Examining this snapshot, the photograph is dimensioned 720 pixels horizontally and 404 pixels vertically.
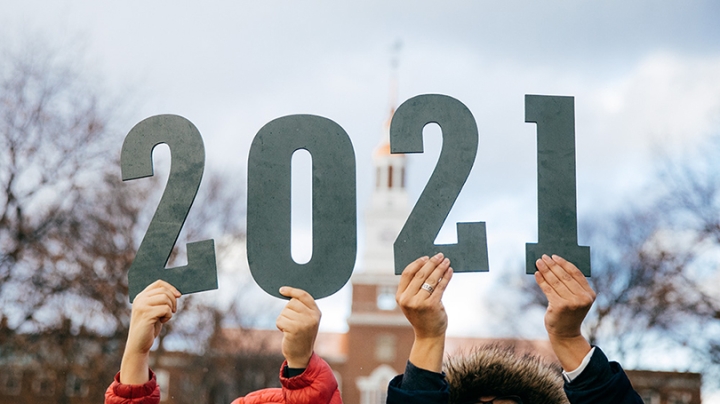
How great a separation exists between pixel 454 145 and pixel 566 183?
460mm

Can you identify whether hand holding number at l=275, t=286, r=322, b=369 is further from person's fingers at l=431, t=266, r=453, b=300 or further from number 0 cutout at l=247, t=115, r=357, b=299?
person's fingers at l=431, t=266, r=453, b=300

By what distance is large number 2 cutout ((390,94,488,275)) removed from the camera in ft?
11.0

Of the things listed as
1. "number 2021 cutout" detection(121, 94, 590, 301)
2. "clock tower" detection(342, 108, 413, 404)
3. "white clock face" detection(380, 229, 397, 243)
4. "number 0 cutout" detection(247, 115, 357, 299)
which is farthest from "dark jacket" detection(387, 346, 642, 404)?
"white clock face" detection(380, 229, 397, 243)

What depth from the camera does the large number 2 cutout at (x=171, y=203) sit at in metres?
3.46

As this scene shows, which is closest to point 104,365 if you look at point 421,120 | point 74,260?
point 74,260

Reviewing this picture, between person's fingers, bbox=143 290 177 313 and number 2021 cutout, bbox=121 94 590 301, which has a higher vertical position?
number 2021 cutout, bbox=121 94 590 301

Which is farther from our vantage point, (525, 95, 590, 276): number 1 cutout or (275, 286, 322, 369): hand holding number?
(525, 95, 590, 276): number 1 cutout

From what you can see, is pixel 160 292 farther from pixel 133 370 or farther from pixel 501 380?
pixel 501 380

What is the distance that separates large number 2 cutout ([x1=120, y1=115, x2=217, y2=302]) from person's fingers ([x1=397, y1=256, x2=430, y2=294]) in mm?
813

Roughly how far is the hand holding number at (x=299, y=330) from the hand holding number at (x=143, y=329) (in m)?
0.44

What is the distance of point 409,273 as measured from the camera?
3.06m

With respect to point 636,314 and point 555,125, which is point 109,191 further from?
point 555,125

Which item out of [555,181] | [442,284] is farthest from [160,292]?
[555,181]

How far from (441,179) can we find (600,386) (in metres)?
0.97
